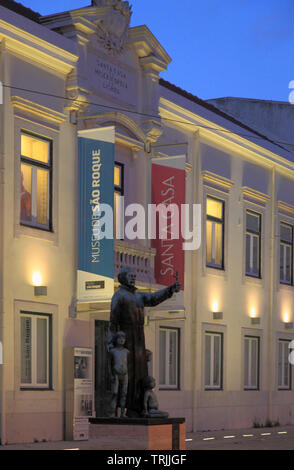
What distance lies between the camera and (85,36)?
19.2m

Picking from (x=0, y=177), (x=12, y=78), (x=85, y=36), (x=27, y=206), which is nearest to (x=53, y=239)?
(x=27, y=206)

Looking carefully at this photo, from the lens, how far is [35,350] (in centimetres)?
1761

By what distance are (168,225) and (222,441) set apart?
16.8 feet

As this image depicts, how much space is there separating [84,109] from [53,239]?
2939mm

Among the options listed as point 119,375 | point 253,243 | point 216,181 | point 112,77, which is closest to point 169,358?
point 216,181

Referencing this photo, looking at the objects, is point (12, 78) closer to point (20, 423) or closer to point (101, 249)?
point (101, 249)

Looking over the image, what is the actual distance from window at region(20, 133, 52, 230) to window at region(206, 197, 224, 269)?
6941 millimetres

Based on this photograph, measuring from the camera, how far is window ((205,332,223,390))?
23906mm

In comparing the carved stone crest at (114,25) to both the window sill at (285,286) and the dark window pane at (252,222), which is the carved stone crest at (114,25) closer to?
the dark window pane at (252,222)

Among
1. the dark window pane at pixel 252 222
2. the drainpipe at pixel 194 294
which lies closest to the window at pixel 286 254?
the dark window pane at pixel 252 222

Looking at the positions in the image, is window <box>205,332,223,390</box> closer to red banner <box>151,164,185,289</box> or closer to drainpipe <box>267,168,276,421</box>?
drainpipe <box>267,168,276,421</box>

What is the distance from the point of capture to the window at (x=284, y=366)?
2808cm

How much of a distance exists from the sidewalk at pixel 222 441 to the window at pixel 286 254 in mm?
5276

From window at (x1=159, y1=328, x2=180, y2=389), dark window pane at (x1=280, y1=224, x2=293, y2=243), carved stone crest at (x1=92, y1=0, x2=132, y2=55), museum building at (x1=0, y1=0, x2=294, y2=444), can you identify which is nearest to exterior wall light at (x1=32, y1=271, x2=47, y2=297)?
museum building at (x1=0, y1=0, x2=294, y2=444)
